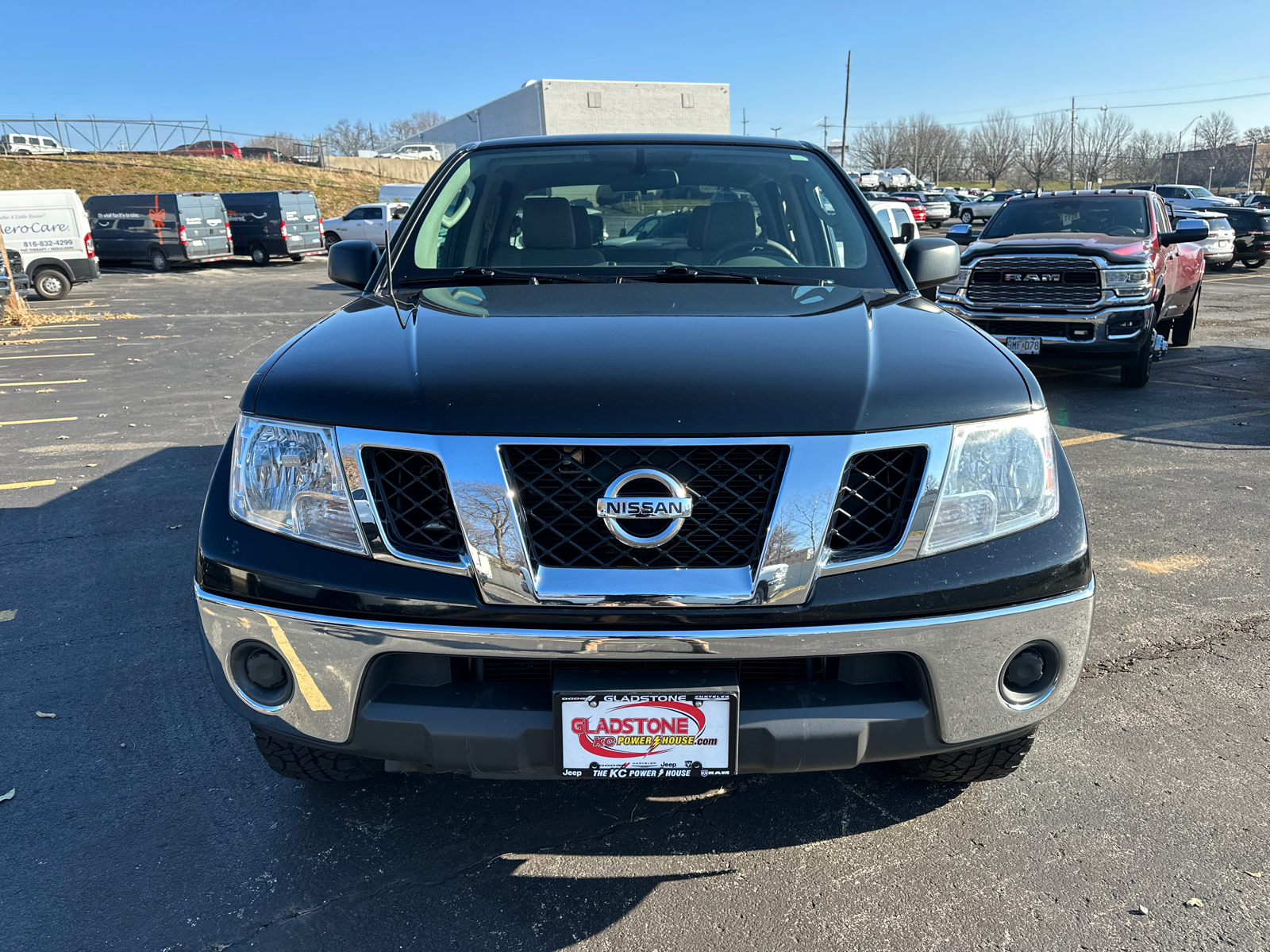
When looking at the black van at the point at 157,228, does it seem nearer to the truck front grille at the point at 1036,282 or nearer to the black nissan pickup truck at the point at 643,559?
the truck front grille at the point at 1036,282

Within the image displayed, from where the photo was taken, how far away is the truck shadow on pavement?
2.13 m

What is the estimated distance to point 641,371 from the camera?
1952mm

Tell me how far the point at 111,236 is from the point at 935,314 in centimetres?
2976

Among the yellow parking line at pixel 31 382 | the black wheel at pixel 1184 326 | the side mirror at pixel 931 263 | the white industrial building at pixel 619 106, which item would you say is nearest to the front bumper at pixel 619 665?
the side mirror at pixel 931 263

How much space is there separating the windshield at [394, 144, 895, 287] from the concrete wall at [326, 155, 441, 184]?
5712cm

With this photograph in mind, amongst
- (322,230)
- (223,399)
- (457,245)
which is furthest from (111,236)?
(457,245)

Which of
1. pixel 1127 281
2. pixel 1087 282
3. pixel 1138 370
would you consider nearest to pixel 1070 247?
pixel 1087 282

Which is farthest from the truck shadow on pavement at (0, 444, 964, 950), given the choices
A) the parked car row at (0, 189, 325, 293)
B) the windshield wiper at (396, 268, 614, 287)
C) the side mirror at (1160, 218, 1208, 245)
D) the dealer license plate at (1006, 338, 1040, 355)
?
the parked car row at (0, 189, 325, 293)

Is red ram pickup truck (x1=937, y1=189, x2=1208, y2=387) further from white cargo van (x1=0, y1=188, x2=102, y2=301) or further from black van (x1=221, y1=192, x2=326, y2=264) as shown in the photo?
black van (x1=221, y1=192, x2=326, y2=264)

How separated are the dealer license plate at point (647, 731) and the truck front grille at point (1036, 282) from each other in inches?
302

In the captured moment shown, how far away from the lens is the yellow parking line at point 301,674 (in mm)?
1914

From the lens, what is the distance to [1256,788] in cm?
Result: 257

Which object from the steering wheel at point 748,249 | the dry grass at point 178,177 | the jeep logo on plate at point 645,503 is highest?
the dry grass at point 178,177

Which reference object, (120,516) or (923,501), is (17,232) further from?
(923,501)
